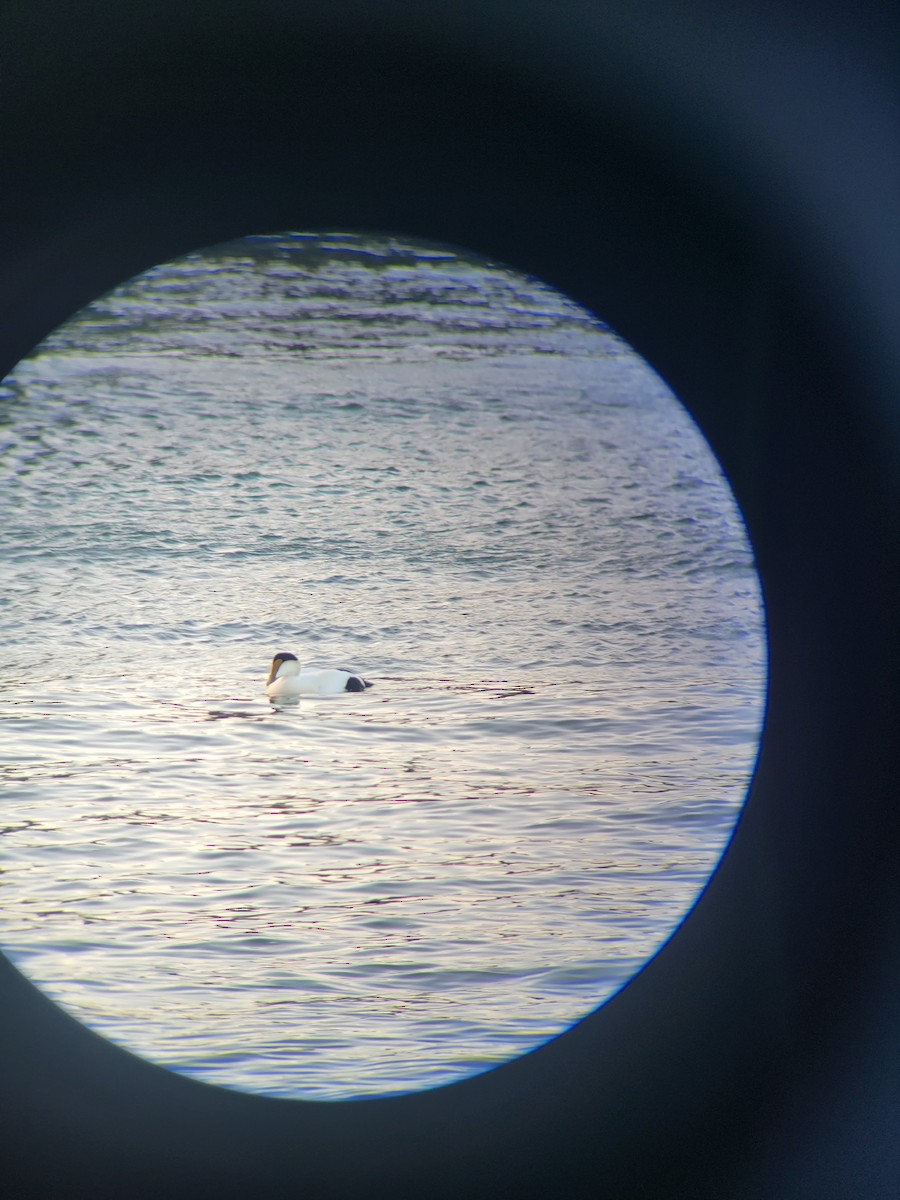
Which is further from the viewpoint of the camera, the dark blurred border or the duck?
the duck

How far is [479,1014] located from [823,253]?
11.0 feet

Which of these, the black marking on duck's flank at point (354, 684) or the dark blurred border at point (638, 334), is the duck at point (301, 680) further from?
the dark blurred border at point (638, 334)

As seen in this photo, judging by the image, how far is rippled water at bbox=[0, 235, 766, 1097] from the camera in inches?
173

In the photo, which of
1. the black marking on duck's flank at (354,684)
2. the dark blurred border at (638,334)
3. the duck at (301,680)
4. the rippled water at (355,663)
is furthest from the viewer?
the black marking on duck's flank at (354,684)

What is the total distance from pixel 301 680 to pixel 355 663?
107 centimetres

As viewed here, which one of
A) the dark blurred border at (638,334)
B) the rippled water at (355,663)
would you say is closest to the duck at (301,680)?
the rippled water at (355,663)

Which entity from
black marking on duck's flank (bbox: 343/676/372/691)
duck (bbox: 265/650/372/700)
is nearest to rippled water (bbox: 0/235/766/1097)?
black marking on duck's flank (bbox: 343/676/372/691)

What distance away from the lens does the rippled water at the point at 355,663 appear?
4387 mm

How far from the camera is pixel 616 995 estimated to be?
1.12 metres

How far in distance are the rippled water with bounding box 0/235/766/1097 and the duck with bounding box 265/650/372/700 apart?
0.22 metres

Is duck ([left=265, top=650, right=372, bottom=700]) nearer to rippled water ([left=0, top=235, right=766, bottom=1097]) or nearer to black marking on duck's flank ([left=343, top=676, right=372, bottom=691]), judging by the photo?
black marking on duck's flank ([left=343, top=676, right=372, bottom=691])

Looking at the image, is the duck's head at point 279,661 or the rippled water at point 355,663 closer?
the rippled water at point 355,663

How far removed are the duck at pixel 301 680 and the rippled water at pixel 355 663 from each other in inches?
8.7

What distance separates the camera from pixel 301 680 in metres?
6.12
